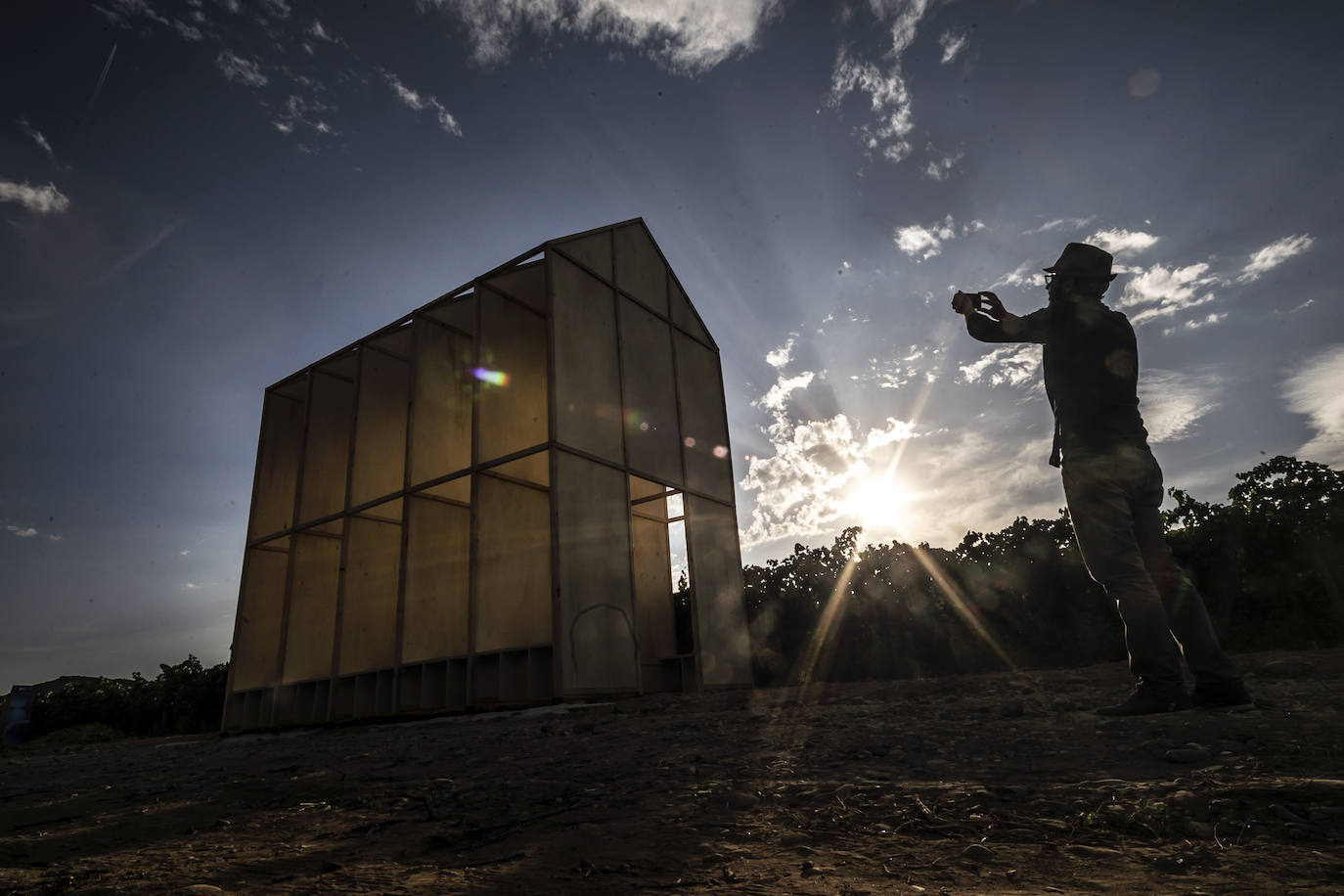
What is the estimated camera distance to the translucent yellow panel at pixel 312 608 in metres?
11.7

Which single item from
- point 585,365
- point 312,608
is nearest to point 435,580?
point 312,608

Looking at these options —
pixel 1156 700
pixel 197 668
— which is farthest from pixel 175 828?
pixel 197 668

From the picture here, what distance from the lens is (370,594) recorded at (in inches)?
449

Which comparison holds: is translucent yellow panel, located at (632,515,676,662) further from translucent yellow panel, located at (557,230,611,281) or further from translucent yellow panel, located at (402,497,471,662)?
translucent yellow panel, located at (557,230,611,281)

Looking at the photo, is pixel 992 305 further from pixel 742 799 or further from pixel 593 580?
pixel 593 580

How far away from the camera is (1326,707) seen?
3.32m

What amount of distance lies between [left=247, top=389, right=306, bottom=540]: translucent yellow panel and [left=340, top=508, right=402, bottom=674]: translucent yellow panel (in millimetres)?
2381

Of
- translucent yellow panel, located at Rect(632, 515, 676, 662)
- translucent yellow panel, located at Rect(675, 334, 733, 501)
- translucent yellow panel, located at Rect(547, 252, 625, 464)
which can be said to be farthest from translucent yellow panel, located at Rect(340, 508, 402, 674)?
translucent yellow panel, located at Rect(675, 334, 733, 501)

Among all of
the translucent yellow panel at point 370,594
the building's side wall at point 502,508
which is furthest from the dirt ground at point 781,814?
the translucent yellow panel at point 370,594

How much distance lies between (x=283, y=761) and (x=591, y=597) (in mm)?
3991

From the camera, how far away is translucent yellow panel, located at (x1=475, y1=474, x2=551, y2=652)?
30.4 ft

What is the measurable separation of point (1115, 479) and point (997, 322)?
1109 mm

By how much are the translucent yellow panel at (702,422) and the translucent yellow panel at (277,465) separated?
7.09 metres

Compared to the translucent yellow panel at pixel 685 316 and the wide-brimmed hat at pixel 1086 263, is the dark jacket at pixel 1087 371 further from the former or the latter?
the translucent yellow panel at pixel 685 316
